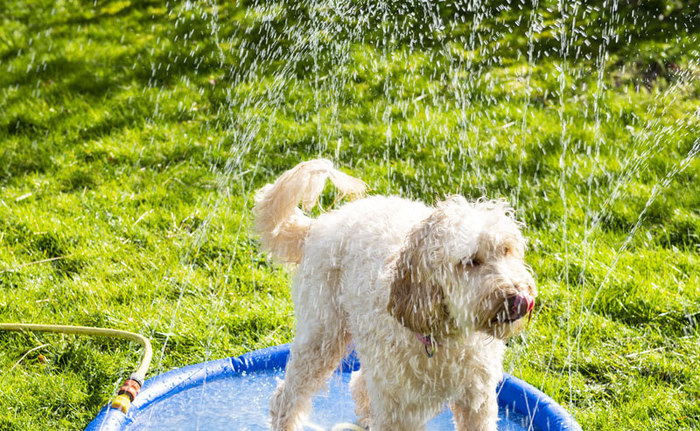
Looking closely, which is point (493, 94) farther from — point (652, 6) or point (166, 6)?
point (166, 6)

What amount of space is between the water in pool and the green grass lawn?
1.31ft

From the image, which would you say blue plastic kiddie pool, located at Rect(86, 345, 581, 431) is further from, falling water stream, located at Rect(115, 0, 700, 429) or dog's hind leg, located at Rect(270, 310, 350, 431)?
falling water stream, located at Rect(115, 0, 700, 429)

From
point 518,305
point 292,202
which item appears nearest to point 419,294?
Result: point 518,305

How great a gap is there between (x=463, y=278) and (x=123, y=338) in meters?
2.31

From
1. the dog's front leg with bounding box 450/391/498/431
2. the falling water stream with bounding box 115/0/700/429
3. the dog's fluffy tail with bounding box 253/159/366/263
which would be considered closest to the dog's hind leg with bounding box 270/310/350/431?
the dog's fluffy tail with bounding box 253/159/366/263

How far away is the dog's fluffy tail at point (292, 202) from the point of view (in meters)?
3.44

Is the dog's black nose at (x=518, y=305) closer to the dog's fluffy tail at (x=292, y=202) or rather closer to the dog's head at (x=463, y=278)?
the dog's head at (x=463, y=278)

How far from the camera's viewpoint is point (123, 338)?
167 inches

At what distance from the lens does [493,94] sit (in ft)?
23.1

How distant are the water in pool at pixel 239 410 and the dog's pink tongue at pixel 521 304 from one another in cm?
116

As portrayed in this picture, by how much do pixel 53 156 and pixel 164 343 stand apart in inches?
117

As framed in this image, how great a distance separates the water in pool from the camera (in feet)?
12.0

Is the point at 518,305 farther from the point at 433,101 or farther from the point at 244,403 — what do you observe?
the point at 433,101

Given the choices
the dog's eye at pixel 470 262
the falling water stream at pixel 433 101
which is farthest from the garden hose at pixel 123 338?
the dog's eye at pixel 470 262
